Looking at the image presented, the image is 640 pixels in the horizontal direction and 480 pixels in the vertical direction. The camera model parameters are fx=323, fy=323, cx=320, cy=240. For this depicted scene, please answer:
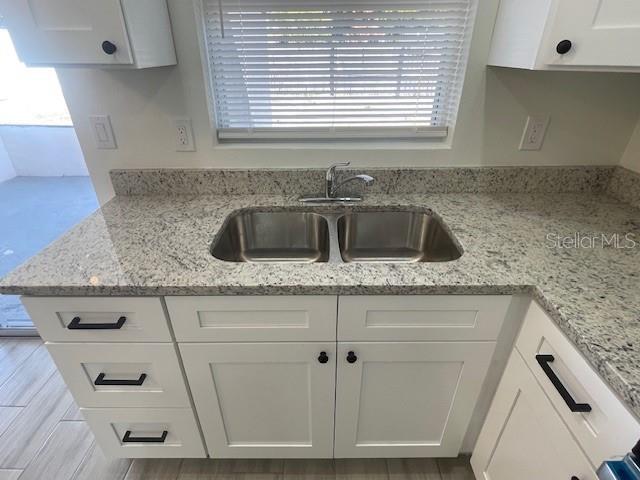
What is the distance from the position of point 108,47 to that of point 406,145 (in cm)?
106

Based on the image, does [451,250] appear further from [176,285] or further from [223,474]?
[223,474]

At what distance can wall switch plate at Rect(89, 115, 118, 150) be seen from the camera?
1252mm

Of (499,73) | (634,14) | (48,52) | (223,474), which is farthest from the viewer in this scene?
(223,474)

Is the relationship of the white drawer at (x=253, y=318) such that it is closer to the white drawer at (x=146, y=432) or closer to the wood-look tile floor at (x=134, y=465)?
the white drawer at (x=146, y=432)

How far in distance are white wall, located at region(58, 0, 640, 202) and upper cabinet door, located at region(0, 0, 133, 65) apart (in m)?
0.29

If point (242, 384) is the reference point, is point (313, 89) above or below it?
above

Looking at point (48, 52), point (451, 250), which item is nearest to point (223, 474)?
point (451, 250)

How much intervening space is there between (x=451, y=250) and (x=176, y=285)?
0.88 metres

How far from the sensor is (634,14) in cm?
79

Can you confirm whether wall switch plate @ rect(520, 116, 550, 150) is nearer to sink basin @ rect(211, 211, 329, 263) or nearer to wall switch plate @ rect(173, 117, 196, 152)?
sink basin @ rect(211, 211, 329, 263)

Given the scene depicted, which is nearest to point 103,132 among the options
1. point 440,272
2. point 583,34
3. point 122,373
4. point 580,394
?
point 122,373

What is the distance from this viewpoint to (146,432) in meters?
1.16

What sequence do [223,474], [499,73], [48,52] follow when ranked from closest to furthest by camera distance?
[48,52], [499,73], [223,474]

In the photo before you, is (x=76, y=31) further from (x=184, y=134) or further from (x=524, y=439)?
(x=524, y=439)
